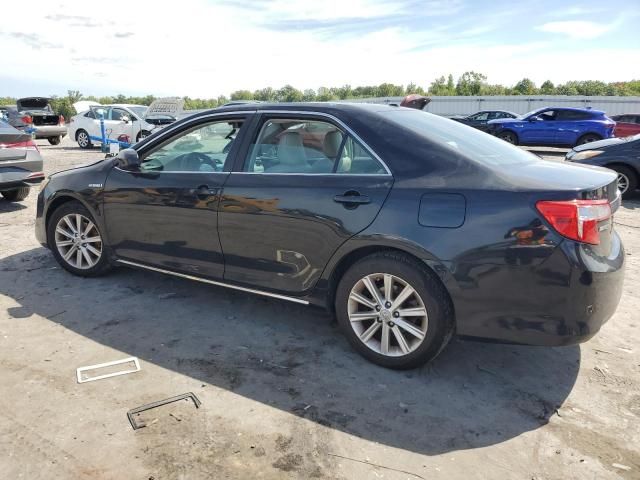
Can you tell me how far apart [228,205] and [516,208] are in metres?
1.99

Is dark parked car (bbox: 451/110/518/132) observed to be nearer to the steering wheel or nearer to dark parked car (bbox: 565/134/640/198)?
dark parked car (bbox: 565/134/640/198)

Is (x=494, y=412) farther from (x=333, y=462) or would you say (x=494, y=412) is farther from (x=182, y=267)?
(x=182, y=267)

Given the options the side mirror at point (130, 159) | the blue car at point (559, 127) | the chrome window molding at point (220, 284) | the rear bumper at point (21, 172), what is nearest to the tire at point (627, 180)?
the chrome window molding at point (220, 284)

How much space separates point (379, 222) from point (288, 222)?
68cm

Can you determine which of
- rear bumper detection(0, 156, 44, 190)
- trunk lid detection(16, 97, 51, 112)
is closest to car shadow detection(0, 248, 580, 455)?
rear bumper detection(0, 156, 44, 190)

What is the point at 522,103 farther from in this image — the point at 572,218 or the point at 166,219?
the point at 572,218

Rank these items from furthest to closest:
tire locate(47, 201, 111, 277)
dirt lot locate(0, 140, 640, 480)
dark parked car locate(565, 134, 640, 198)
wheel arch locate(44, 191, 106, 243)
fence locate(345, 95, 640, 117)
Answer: fence locate(345, 95, 640, 117) → dark parked car locate(565, 134, 640, 198) → tire locate(47, 201, 111, 277) → wheel arch locate(44, 191, 106, 243) → dirt lot locate(0, 140, 640, 480)

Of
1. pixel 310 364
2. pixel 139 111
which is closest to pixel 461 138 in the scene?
pixel 310 364

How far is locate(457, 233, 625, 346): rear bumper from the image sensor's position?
8.96ft

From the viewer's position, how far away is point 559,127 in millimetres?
18031

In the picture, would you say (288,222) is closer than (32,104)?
Yes

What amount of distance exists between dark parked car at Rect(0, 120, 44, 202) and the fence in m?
24.9

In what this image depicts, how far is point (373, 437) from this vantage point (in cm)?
266

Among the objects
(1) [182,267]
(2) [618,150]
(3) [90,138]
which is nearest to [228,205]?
(1) [182,267]
